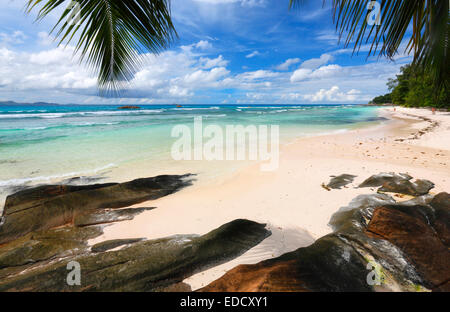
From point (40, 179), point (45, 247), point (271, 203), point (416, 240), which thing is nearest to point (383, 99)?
point (271, 203)

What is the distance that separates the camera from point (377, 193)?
382 centimetres

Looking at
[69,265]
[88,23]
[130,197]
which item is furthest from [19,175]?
[88,23]

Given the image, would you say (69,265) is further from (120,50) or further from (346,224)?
(346,224)

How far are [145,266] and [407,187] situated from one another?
186 inches

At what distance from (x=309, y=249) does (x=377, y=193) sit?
9.53ft

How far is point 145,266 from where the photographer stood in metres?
1.97

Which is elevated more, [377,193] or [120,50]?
[120,50]

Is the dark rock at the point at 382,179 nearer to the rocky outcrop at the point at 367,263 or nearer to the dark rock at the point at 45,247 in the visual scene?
the rocky outcrop at the point at 367,263

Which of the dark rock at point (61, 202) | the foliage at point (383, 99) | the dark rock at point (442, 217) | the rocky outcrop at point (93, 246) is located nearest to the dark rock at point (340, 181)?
the dark rock at point (442, 217)

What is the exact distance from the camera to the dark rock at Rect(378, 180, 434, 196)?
3.66m

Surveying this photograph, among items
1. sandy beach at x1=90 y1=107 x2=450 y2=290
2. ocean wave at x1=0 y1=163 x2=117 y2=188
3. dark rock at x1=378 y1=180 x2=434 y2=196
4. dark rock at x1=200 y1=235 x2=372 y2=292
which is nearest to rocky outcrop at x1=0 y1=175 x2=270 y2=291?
sandy beach at x1=90 y1=107 x2=450 y2=290

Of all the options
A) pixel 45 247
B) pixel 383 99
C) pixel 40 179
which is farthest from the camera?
pixel 383 99

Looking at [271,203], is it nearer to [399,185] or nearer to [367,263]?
[367,263]
